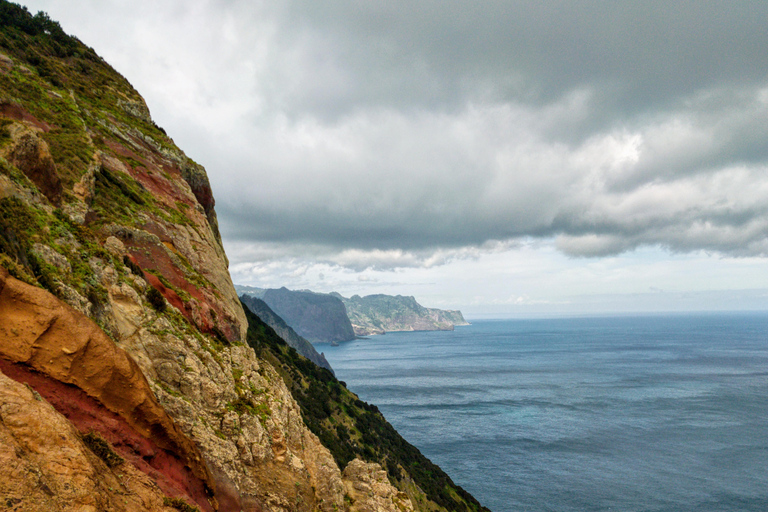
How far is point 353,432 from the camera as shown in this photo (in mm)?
74188

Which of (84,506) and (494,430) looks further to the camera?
(494,430)

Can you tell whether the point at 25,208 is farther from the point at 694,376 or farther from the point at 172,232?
the point at 694,376

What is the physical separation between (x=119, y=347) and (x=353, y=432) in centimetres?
6975

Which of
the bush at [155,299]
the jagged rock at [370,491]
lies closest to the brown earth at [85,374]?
the bush at [155,299]

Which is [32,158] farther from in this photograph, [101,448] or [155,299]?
[101,448]

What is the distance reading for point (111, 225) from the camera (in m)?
21.3

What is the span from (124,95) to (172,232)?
2930 cm

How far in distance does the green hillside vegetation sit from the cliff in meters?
38.1

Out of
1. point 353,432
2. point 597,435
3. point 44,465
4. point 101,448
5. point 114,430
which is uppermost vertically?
point 44,465

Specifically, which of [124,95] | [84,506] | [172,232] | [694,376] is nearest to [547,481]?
[172,232]

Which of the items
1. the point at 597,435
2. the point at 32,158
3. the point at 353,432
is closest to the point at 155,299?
the point at 32,158

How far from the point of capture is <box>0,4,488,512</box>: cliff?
8.78 metres

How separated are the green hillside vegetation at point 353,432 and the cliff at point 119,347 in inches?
1499

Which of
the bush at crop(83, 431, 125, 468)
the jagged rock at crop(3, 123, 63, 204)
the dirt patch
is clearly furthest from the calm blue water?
the jagged rock at crop(3, 123, 63, 204)
